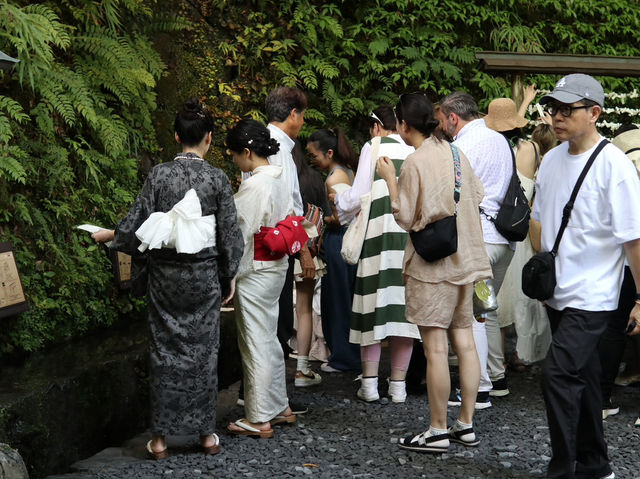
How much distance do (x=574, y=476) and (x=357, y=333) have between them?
249 centimetres

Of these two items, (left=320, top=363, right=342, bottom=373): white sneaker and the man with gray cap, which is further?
(left=320, top=363, right=342, bottom=373): white sneaker

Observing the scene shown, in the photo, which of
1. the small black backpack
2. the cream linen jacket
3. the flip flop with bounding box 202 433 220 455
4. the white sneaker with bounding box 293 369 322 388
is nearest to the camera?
the cream linen jacket

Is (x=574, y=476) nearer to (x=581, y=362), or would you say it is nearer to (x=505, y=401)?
(x=581, y=362)

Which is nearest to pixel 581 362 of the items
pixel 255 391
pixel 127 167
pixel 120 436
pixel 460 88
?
pixel 255 391

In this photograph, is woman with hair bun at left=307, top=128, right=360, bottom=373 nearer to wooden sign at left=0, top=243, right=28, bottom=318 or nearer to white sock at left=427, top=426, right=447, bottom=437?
white sock at left=427, top=426, right=447, bottom=437

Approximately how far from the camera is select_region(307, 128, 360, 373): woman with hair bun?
7.00 meters

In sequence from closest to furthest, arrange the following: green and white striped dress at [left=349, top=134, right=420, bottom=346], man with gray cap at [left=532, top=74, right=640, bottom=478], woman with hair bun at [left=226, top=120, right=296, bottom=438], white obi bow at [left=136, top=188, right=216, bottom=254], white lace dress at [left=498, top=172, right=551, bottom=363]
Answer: man with gray cap at [left=532, top=74, right=640, bottom=478] < white obi bow at [left=136, top=188, right=216, bottom=254] < woman with hair bun at [left=226, top=120, right=296, bottom=438] < green and white striped dress at [left=349, top=134, right=420, bottom=346] < white lace dress at [left=498, top=172, right=551, bottom=363]

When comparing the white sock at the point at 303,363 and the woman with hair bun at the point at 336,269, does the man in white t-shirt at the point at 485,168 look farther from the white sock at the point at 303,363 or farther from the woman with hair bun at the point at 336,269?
the white sock at the point at 303,363

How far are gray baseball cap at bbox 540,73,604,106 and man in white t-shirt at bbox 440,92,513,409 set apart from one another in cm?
162

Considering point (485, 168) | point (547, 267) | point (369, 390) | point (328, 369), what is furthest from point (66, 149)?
point (547, 267)

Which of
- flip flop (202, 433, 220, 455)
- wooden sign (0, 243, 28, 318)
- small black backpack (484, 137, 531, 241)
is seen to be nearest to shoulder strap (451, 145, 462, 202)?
small black backpack (484, 137, 531, 241)

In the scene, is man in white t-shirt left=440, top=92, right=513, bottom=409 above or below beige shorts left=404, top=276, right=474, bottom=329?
above

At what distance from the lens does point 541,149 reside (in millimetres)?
7395

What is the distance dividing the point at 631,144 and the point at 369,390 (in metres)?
2.88
